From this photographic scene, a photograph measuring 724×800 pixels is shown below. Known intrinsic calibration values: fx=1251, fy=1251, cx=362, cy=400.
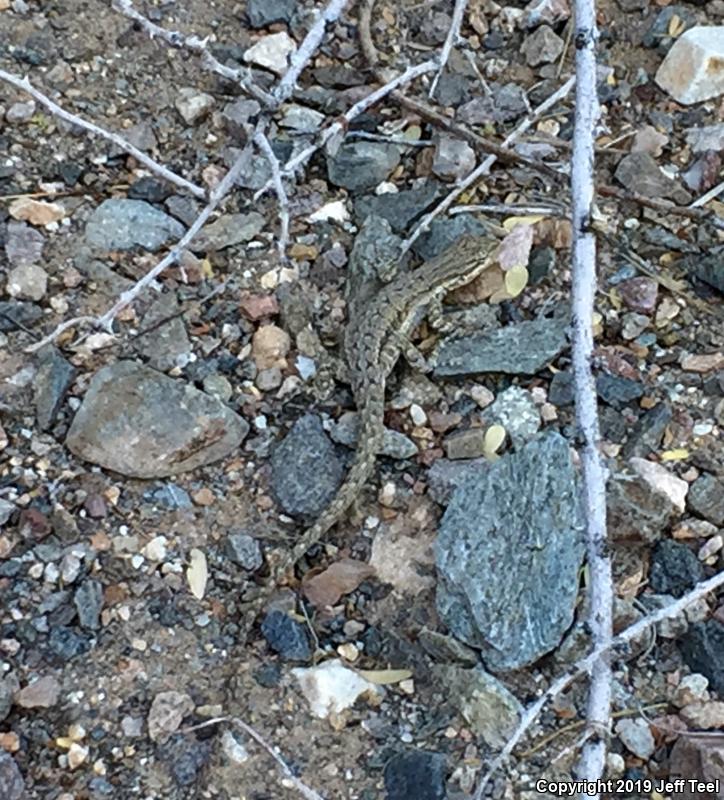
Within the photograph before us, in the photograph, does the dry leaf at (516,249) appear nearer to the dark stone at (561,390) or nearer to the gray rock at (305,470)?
the dark stone at (561,390)

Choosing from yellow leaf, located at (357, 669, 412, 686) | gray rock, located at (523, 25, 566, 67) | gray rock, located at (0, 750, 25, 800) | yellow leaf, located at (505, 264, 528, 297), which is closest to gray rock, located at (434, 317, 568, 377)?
yellow leaf, located at (505, 264, 528, 297)

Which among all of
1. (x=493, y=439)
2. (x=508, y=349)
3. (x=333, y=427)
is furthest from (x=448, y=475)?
(x=508, y=349)

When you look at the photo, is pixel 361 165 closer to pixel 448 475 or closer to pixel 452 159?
pixel 452 159

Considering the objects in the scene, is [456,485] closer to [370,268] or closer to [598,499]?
[370,268]

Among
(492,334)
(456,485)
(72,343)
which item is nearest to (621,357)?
(492,334)

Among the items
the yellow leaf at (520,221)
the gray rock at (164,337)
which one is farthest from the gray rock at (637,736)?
the yellow leaf at (520,221)

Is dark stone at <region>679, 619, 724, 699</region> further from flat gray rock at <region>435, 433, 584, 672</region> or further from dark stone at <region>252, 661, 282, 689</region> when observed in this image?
dark stone at <region>252, 661, 282, 689</region>
